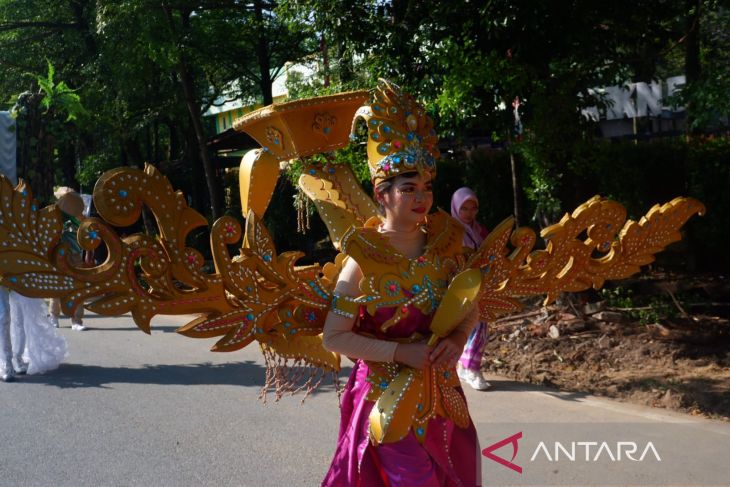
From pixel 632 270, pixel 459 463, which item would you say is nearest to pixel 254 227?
pixel 459 463

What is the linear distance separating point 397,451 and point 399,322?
441mm

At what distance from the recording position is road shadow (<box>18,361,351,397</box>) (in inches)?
265

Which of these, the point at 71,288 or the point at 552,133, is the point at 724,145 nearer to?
the point at 552,133

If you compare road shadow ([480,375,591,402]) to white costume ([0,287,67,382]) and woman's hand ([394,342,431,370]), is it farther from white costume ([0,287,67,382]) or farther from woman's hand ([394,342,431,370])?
white costume ([0,287,67,382])

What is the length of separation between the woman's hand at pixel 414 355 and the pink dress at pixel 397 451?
4.5 inches

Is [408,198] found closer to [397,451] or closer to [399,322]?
[399,322]

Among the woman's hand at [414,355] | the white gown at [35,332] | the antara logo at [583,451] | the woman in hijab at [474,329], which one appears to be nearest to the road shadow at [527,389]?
the woman in hijab at [474,329]

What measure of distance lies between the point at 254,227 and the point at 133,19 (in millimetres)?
10459

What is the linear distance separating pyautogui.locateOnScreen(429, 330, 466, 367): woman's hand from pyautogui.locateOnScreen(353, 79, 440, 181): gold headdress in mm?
597

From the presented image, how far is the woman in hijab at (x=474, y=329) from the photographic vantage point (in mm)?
5832

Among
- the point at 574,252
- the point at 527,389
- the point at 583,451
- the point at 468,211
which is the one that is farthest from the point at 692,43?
the point at 574,252

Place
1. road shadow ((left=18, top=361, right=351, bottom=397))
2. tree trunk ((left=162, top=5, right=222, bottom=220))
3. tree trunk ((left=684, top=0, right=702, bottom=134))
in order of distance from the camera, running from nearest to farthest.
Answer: road shadow ((left=18, top=361, right=351, bottom=397)), tree trunk ((left=684, top=0, right=702, bottom=134)), tree trunk ((left=162, top=5, right=222, bottom=220))

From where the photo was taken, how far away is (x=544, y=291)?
9.70ft

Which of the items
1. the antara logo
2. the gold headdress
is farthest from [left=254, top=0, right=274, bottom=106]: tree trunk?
the gold headdress
